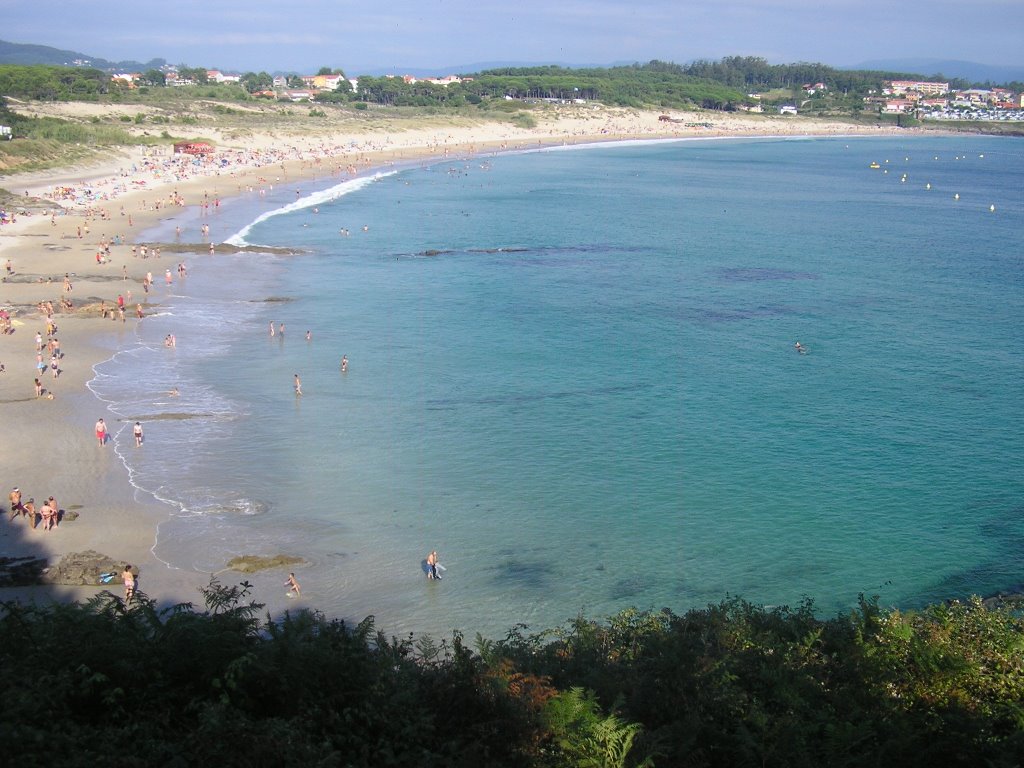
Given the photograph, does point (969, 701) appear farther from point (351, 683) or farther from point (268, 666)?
point (268, 666)

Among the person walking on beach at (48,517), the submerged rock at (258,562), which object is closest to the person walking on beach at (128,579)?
the submerged rock at (258,562)

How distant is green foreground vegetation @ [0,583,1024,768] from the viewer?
25.8 ft

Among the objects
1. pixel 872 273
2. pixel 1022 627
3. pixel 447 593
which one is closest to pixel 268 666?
pixel 447 593

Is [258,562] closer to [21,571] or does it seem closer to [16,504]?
[21,571]

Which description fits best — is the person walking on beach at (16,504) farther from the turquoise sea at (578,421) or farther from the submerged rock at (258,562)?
the submerged rock at (258,562)

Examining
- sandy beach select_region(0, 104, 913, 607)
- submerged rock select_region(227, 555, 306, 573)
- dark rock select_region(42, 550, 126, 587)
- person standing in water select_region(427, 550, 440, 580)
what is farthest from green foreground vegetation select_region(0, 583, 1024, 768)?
sandy beach select_region(0, 104, 913, 607)

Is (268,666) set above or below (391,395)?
above

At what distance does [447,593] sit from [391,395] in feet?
38.9

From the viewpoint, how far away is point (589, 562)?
18.4m

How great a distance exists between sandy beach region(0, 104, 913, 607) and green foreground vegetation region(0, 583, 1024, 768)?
7343mm

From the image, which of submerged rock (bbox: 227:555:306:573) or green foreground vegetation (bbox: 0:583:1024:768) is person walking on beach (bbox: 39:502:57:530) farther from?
green foreground vegetation (bbox: 0:583:1024:768)

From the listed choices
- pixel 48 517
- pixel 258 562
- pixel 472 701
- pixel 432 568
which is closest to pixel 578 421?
pixel 432 568

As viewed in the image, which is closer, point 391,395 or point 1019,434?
point 1019,434

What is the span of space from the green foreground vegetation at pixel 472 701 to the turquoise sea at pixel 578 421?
6128mm
